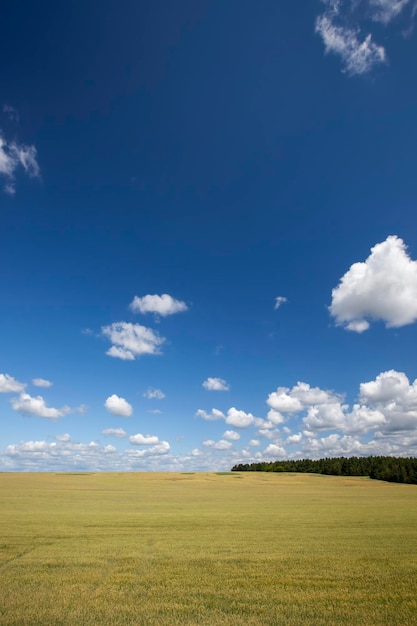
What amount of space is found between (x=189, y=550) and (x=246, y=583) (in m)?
5.66

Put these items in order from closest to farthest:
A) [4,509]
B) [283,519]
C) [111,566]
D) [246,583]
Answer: [246,583] → [111,566] → [283,519] → [4,509]

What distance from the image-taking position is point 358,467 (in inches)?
5615

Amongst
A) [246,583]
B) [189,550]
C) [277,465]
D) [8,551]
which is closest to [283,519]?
[189,550]

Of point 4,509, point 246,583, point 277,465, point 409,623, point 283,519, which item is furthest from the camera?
point 277,465

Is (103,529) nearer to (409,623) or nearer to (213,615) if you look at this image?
(213,615)

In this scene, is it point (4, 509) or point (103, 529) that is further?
point (4, 509)

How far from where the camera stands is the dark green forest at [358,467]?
108m

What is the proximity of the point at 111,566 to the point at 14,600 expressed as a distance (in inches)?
173

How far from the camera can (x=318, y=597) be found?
1145 centimetres

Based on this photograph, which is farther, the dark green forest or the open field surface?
the dark green forest

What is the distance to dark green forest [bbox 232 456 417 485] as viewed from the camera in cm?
10794

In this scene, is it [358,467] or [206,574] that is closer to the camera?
[206,574]

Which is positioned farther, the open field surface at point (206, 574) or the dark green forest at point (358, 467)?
the dark green forest at point (358, 467)

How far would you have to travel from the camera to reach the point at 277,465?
182125mm
